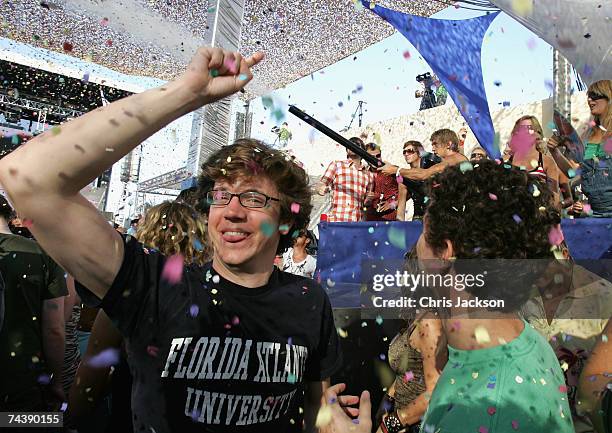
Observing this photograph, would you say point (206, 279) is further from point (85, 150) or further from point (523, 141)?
point (523, 141)

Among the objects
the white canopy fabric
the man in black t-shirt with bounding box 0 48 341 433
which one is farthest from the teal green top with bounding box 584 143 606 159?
the man in black t-shirt with bounding box 0 48 341 433

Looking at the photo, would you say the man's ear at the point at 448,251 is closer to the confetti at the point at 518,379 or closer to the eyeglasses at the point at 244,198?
the confetti at the point at 518,379

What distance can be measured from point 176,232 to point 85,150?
1145mm

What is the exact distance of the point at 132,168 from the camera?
16.6m

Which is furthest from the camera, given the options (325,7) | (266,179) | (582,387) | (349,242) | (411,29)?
(325,7)

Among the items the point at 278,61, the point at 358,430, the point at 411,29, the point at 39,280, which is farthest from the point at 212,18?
the point at 358,430

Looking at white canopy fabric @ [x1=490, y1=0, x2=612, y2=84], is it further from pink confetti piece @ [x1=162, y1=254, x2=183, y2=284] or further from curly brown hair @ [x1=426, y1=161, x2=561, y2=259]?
pink confetti piece @ [x1=162, y1=254, x2=183, y2=284]

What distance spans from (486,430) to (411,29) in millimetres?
4457

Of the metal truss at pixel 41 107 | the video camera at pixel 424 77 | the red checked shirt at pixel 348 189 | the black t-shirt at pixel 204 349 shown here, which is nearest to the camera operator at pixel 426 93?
the video camera at pixel 424 77

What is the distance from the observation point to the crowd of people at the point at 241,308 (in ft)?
2.37

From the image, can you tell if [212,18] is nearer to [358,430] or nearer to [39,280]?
[39,280]

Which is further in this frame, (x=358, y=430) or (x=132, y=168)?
(x=132, y=168)

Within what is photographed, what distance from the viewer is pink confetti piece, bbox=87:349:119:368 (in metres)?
1.25

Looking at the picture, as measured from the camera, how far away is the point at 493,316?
114 cm
